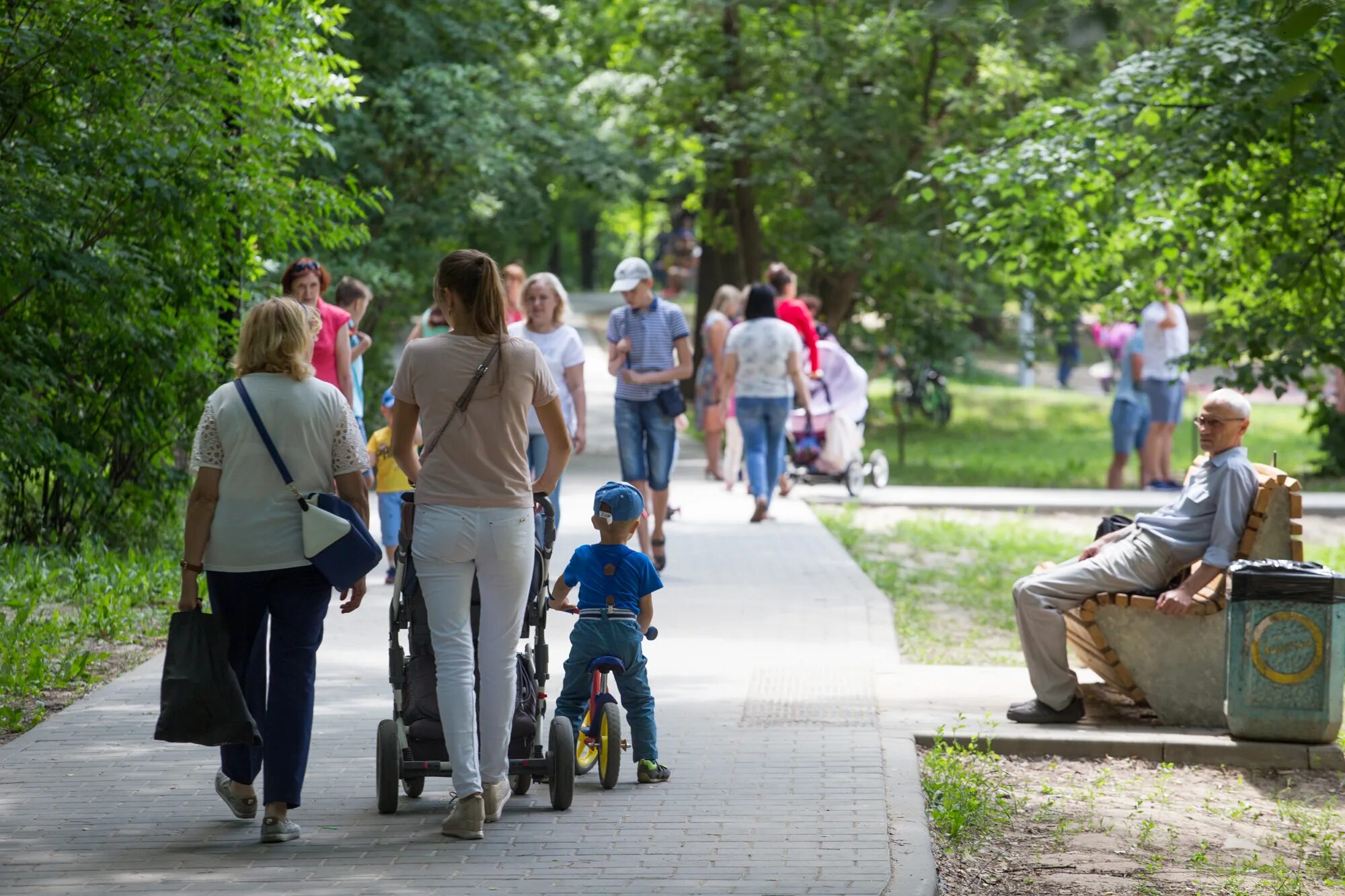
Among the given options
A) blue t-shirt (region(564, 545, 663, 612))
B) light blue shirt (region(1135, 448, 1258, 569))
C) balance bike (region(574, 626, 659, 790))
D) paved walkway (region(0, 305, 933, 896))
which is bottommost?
paved walkway (region(0, 305, 933, 896))

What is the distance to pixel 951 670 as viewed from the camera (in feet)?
28.6

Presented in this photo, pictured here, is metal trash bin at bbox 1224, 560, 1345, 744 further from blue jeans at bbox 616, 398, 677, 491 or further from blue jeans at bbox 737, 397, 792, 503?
blue jeans at bbox 737, 397, 792, 503

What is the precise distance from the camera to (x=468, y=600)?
5430 mm

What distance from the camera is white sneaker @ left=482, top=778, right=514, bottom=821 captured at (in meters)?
5.59

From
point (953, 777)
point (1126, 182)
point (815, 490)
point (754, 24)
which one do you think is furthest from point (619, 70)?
point (953, 777)

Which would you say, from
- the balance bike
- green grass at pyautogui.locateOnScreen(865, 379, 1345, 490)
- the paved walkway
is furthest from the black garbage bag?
green grass at pyautogui.locateOnScreen(865, 379, 1345, 490)

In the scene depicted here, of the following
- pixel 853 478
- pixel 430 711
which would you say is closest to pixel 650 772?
pixel 430 711

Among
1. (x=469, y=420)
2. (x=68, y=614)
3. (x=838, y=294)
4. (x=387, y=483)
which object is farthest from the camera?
(x=838, y=294)

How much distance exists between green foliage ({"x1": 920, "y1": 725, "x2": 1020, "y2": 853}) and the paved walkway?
0.39 ft

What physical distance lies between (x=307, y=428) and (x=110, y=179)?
517 cm

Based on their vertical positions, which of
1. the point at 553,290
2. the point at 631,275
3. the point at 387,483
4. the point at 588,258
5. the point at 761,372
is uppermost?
the point at 588,258

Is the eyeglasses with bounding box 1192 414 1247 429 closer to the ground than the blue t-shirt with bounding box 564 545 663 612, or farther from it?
farther from it

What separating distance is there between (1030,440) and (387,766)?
23733mm

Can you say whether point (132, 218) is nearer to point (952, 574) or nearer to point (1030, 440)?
point (952, 574)
